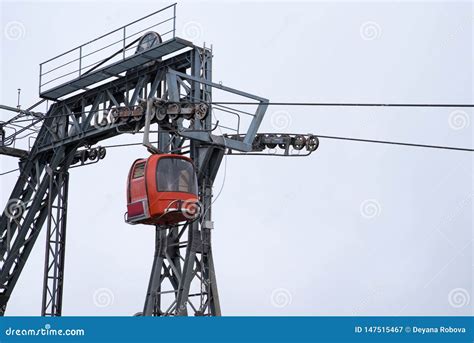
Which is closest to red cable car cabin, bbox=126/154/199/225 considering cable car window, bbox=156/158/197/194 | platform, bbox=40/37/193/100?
cable car window, bbox=156/158/197/194

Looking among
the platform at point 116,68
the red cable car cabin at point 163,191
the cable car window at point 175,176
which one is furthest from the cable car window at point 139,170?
the platform at point 116,68

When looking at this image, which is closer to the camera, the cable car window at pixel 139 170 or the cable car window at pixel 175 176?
the cable car window at pixel 175 176

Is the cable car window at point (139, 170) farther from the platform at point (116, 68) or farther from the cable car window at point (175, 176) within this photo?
the platform at point (116, 68)

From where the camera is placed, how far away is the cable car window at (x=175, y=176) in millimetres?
23016

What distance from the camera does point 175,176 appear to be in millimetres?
23188

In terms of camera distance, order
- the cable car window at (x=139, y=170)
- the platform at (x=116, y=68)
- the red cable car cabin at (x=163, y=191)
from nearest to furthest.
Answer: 1. the red cable car cabin at (x=163, y=191)
2. the cable car window at (x=139, y=170)
3. the platform at (x=116, y=68)

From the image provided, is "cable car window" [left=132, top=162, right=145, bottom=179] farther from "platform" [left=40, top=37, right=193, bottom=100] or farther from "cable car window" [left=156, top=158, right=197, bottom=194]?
"platform" [left=40, top=37, right=193, bottom=100]

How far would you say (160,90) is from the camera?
2734 centimetres

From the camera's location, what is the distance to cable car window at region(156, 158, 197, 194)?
23.0 metres

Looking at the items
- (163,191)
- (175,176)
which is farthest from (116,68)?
(163,191)

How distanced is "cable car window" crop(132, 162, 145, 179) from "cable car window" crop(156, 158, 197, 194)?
0.52 metres

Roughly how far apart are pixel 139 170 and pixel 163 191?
3.30 feet

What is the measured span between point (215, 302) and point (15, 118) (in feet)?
38.1

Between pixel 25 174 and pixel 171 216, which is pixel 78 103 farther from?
pixel 171 216
